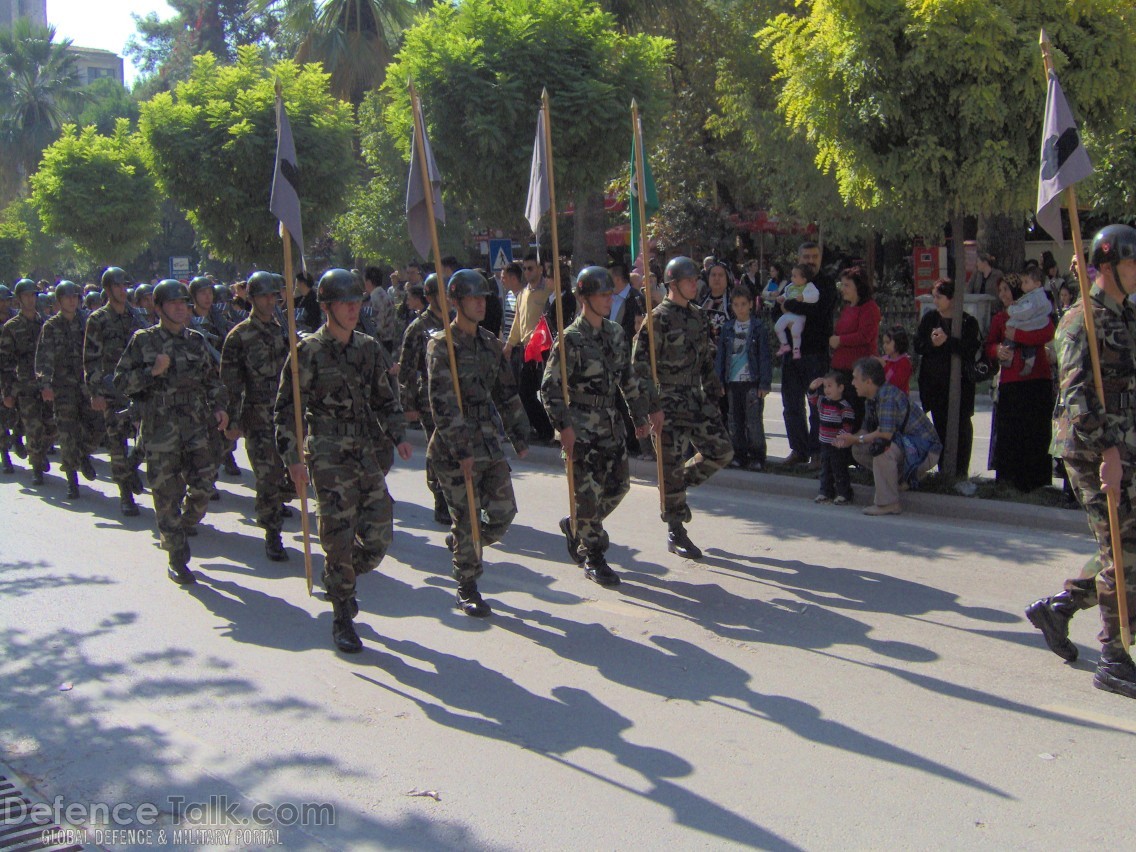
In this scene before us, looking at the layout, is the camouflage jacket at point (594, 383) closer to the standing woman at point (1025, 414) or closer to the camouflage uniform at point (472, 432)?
the camouflage uniform at point (472, 432)

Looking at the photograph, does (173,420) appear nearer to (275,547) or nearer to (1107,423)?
(275,547)

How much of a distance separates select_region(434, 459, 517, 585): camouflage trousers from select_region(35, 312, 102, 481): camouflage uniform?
5667 mm

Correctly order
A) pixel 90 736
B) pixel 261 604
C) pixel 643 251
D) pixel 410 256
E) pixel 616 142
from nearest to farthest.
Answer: pixel 90 736, pixel 261 604, pixel 643 251, pixel 616 142, pixel 410 256

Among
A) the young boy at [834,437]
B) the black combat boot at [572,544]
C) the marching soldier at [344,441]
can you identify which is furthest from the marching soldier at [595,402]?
the young boy at [834,437]

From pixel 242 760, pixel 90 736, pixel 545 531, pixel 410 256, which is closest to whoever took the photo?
pixel 242 760

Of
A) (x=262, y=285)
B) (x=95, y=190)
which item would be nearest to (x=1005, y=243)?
(x=262, y=285)

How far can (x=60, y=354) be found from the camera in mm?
10766

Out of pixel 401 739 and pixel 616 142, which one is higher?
pixel 616 142

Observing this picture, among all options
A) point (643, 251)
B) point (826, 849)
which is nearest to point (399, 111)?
point (643, 251)

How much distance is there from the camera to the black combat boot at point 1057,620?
5.39m

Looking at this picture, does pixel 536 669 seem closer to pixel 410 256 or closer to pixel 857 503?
pixel 857 503

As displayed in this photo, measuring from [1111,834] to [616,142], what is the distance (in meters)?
9.41

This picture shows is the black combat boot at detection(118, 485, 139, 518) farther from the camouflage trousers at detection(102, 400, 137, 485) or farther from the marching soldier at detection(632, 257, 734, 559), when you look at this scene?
the marching soldier at detection(632, 257, 734, 559)

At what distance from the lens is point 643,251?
767 cm
